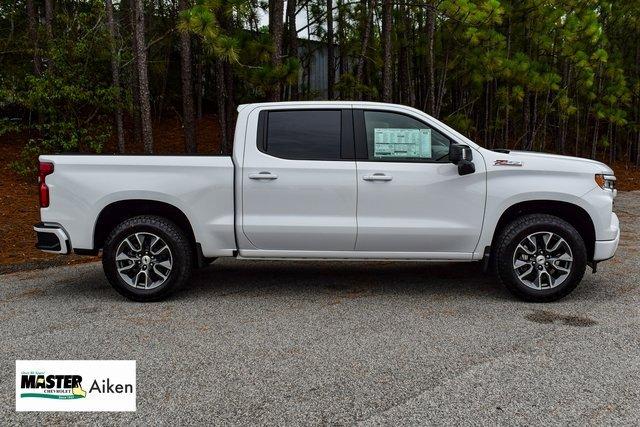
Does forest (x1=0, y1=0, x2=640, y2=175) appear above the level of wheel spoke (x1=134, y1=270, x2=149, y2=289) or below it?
above

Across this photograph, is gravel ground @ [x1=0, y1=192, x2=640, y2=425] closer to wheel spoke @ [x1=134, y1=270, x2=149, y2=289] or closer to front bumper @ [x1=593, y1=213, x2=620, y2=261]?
wheel spoke @ [x1=134, y1=270, x2=149, y2=289]

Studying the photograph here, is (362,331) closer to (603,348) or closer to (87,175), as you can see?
(603,348)

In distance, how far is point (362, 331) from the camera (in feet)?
14.9

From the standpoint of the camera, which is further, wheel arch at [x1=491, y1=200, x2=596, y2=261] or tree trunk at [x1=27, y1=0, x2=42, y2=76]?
tree trunk at [x1=27, y1=0, x2=42, y2=76]

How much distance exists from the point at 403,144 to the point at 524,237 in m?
1.46

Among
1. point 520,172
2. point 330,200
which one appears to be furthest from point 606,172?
point 330,200

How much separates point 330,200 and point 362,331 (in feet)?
4.45

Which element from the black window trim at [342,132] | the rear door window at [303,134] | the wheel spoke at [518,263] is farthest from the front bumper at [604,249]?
the rear door window at [303,134]

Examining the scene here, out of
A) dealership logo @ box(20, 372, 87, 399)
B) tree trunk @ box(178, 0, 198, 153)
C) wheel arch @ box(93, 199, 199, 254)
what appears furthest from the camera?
tree trunk @ box(178, 0, 198, 153)

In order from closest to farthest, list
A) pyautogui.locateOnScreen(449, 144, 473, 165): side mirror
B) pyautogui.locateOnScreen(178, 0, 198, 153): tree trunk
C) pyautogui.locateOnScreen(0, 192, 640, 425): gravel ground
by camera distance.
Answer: pyautogui.locateOnScreen(0, 192, 640, 425): gravel ground, pyautogui.locateOnScreen(449, 144, 473, 165): side mirror, pyautogui.locateOnScreen(178, 0, 198, 153): tree trunk

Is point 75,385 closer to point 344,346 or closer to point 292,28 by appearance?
point 344,346

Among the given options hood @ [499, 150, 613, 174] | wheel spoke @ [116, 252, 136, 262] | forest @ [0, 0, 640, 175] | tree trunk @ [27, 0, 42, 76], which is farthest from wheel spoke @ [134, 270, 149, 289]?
tree trunk @ [27, 0, 42, 76]

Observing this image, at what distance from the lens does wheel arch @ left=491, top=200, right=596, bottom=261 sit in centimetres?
540

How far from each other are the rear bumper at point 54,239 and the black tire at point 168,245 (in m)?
0.38
